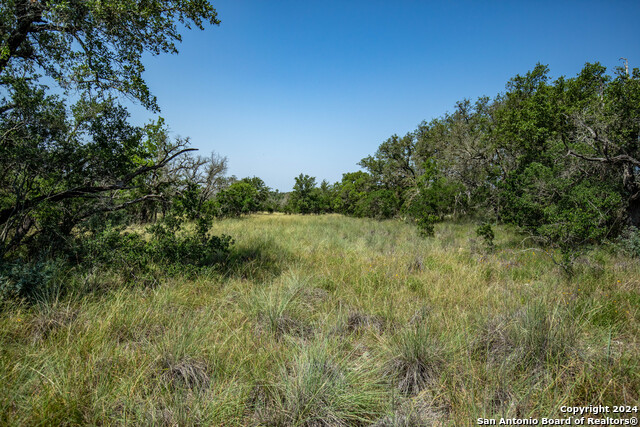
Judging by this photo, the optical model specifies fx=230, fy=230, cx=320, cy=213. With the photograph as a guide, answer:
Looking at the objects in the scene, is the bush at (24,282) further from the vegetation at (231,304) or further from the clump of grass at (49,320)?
the clump of grass at (49,320)

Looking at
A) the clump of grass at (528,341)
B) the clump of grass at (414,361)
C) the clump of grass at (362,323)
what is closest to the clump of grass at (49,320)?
the clump of grass at (362,323)

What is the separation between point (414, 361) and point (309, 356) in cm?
106

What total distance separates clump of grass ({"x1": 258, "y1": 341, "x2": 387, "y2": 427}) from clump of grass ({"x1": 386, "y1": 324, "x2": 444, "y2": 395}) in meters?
0.29

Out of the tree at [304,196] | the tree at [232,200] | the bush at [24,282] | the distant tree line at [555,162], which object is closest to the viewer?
the bush at [24,282]

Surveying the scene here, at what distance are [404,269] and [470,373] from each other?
3.29 meters

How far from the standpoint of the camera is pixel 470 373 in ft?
6.95

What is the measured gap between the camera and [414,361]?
2.32 meters

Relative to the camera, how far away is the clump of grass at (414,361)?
2.17 m

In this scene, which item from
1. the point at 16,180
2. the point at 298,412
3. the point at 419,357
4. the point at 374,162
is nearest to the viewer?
the point at 298,412

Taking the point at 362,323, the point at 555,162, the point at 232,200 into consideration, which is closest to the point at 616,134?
the point at 555,162

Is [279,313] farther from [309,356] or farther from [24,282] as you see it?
[24,282]

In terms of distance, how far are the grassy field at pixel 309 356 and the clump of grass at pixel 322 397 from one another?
11 millimetres

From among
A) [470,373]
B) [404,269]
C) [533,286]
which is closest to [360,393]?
[470,373]

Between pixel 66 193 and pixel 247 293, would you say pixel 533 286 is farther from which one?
pixel 66 193
